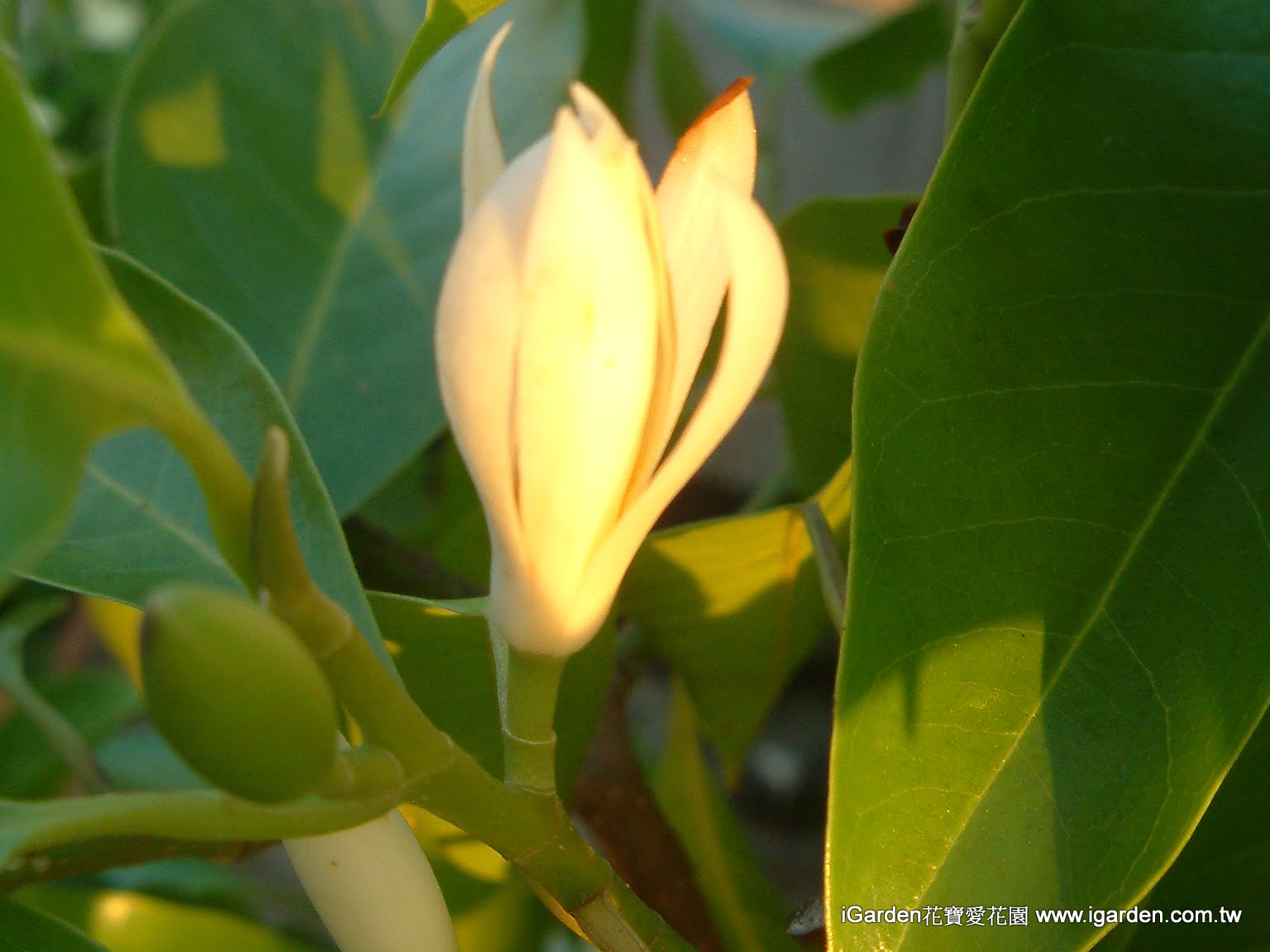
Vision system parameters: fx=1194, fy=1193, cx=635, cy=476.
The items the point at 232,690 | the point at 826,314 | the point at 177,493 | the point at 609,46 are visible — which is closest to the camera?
the point at 232,690

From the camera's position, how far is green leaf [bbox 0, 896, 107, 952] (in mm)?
245

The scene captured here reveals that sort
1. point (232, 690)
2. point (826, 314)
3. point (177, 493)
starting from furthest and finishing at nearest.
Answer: point (826, 314) → point (177, 493) → point (232, 690)

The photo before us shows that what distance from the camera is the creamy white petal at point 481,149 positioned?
23cm

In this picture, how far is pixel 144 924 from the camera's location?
0.52m

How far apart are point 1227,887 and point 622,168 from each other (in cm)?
32

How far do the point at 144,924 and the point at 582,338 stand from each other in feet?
1.44

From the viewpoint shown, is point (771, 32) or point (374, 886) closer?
point (374, 886)

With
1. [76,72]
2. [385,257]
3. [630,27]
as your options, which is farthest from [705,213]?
[76,72]

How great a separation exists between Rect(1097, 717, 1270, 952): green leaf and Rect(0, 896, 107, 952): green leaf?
29 cm

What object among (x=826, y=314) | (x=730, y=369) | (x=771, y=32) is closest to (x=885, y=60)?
(x=771, y=32)

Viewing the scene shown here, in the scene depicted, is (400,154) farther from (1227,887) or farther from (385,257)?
(1227,887)

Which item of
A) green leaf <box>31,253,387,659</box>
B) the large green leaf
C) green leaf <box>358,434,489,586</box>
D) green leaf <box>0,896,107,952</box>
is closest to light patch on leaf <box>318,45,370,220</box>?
the large green leaf

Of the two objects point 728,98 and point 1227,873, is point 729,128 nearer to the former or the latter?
point 728,98

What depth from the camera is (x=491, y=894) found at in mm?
440
